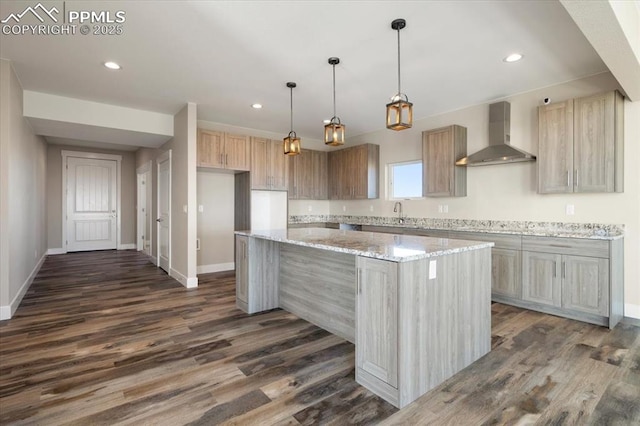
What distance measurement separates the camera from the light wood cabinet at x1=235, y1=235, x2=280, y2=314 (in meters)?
3.66

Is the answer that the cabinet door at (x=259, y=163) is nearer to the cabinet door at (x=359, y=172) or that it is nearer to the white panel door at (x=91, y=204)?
the cabinet door at (x=359, y=172)

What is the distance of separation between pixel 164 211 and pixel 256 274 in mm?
3271

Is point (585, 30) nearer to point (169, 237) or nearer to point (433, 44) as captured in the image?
point (433, 44)

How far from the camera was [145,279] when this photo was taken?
211 inches

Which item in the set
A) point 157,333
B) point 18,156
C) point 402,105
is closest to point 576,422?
point 402,105

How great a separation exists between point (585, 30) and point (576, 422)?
95.6 inches

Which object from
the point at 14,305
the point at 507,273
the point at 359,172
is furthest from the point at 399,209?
the point at 14,305

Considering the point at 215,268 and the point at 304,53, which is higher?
the point at 304,53

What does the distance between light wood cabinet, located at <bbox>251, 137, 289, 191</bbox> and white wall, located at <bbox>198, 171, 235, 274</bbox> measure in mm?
730

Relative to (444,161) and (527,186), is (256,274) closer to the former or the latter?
(444,161)

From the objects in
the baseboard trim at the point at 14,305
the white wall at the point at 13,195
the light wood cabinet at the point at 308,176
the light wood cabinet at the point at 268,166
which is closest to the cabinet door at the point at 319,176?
the light wood cabinet at the point at 308,176

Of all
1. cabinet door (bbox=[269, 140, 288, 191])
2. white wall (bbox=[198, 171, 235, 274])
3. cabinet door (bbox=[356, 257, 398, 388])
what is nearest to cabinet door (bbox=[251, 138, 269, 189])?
cabinet door (bbox=[269, 140, 288, 191])

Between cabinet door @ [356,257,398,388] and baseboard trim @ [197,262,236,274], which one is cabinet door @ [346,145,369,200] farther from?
cabinet door @ [356,257,398,388]

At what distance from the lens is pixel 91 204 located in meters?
8.51
